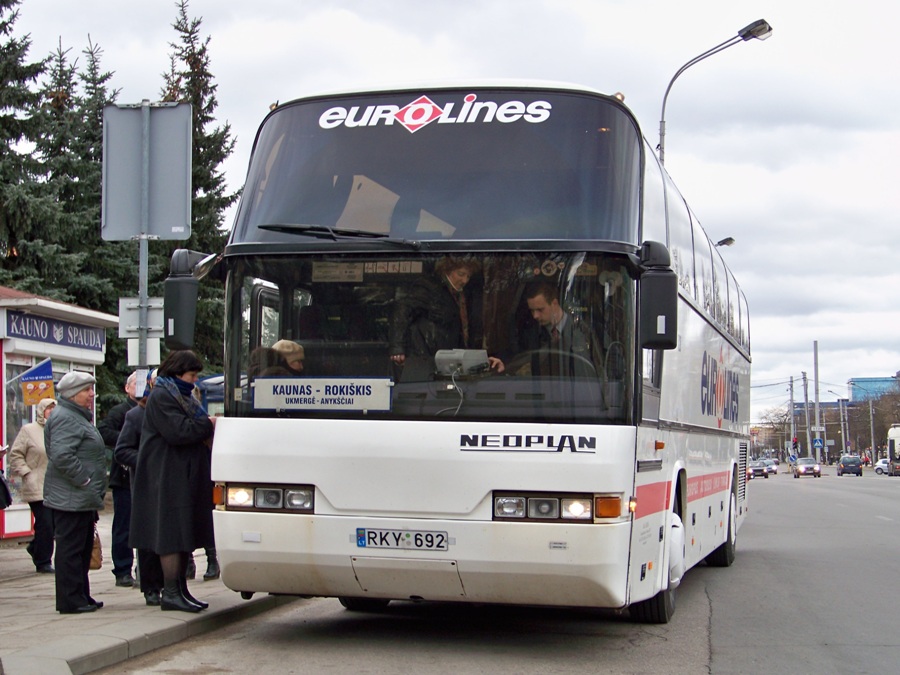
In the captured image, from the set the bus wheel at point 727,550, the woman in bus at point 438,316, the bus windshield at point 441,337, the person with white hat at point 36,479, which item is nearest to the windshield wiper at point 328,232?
the bus windshield at point 441,337

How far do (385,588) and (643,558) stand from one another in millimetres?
1664

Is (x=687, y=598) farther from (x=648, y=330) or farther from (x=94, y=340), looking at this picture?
(x=94, y=340)

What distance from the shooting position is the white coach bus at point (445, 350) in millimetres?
7137

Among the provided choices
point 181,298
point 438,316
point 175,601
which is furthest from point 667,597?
point 181,298

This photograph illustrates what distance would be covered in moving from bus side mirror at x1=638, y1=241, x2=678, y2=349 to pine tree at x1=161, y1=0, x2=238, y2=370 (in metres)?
26.7

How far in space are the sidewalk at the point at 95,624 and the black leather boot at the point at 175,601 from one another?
5cm

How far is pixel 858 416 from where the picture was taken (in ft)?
466

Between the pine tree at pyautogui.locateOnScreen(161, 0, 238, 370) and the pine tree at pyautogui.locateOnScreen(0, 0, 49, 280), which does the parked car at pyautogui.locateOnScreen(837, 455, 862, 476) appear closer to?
the pine tree at pyautogui.locateOnScreen(161, 0, 238, 370)

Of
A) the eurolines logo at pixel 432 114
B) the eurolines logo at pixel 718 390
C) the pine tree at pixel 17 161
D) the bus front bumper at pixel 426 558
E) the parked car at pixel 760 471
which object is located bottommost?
the parked car at pixel 760 471

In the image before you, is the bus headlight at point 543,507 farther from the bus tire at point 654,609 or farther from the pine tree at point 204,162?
the pine tree at point 204,162

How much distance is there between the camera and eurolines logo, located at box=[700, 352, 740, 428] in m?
11.7

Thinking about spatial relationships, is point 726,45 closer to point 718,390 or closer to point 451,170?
point 718,390

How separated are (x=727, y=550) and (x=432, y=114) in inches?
328

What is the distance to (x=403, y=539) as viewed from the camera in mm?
7285
